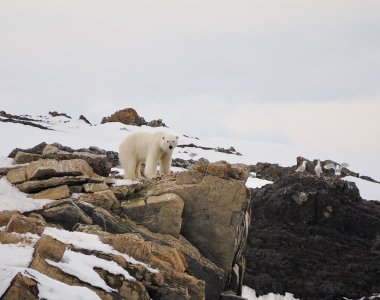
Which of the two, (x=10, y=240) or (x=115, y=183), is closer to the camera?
(x=10, y=240)

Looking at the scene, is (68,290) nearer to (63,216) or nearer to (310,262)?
(63,216)

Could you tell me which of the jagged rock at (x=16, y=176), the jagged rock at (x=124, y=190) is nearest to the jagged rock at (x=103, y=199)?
the jagged rock at (x=124, y=190)

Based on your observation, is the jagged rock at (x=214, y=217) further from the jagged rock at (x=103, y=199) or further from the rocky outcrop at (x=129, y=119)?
the rocky outcrop at (x=129, y=119)

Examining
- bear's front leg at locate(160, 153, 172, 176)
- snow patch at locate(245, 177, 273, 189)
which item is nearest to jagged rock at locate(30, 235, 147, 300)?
bear's front leg at locate(160, 153, 172, 176)

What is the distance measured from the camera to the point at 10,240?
795 centimetres

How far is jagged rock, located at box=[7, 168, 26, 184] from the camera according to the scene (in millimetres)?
13273

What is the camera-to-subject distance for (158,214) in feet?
39.6

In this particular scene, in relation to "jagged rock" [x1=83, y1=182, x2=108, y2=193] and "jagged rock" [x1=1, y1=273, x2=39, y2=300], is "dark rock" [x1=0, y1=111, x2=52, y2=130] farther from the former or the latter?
"jagged rock" [x1=1, y1=273, x2=39, y2=300]

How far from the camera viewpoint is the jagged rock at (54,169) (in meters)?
13.3

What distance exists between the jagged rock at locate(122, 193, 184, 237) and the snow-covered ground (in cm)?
173

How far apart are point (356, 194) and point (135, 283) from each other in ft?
49.5

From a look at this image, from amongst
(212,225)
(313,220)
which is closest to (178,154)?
(313,220)

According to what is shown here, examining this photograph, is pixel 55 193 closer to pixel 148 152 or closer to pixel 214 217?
pixel 214 217

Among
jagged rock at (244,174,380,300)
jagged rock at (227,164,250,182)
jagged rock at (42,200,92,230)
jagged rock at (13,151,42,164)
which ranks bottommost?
jagged rock at (244,174,380,300)
